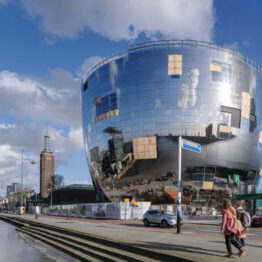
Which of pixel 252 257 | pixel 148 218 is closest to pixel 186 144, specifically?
pixel 148 218

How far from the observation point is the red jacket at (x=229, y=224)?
9484 millimetres

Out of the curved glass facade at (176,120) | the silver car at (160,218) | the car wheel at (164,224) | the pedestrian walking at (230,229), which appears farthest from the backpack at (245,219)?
the curved glass facade at (176,120)

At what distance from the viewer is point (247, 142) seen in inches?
2028

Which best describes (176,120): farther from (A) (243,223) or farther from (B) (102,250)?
(A) (243,223)

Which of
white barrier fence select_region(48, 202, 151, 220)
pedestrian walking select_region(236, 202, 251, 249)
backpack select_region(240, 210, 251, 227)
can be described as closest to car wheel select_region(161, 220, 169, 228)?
white barrier fence select_region(48, 202, 151, 220)

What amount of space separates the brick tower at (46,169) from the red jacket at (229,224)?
459 feet

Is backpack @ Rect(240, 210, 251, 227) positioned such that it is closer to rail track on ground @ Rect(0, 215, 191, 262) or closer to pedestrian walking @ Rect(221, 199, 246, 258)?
pedestrian walking @ Rect(221, 199, 246, 258)

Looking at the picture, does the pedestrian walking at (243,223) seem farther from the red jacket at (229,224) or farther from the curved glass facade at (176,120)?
the curved glass facade at (176,120)

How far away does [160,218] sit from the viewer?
26094mm

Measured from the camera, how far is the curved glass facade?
47.9 metres

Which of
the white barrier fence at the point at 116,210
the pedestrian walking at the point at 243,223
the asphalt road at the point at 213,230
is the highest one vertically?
the pedestrian walking at the point at 243,223

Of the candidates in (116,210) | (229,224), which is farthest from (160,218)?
(229,224)

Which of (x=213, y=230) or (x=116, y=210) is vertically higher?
(x=213, y=230)

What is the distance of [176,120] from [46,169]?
11524 cm
